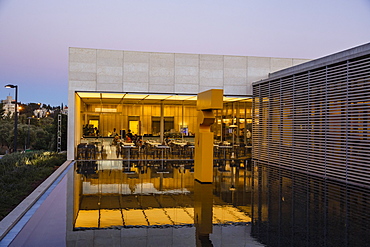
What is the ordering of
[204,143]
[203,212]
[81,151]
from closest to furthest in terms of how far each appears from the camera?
1. [203,212]
2. [204,143]
3. [81,151]

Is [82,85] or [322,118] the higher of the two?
[82,85]

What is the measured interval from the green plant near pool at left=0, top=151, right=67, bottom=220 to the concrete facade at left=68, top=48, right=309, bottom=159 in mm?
3282

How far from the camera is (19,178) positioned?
A: 36.0ft

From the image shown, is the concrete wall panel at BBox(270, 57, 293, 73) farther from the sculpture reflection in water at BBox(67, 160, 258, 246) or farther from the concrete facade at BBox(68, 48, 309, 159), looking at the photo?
the sculpture reflection in water at BBox(67, 160, 258, 246)

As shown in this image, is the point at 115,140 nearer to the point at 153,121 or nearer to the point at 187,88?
the point at 153,121

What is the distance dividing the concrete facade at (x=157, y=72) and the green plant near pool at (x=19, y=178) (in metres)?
3.28

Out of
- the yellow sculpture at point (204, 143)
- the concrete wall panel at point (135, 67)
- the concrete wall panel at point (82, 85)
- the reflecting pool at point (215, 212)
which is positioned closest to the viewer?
the reflecting pool at point (215, 212)

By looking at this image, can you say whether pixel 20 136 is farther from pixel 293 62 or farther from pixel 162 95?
pixel 293 62

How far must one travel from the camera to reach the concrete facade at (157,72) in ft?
59.5

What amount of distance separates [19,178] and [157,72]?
30.8ft

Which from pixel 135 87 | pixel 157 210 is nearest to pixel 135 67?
pixel 135 87

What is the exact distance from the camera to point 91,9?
23.1 meters

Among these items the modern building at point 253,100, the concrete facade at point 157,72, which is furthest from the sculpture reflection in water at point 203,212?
the concrete facade at point 157,72

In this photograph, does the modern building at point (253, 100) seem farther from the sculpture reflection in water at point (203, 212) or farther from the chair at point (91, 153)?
the sculpture reflection in water at point (203, 212)
